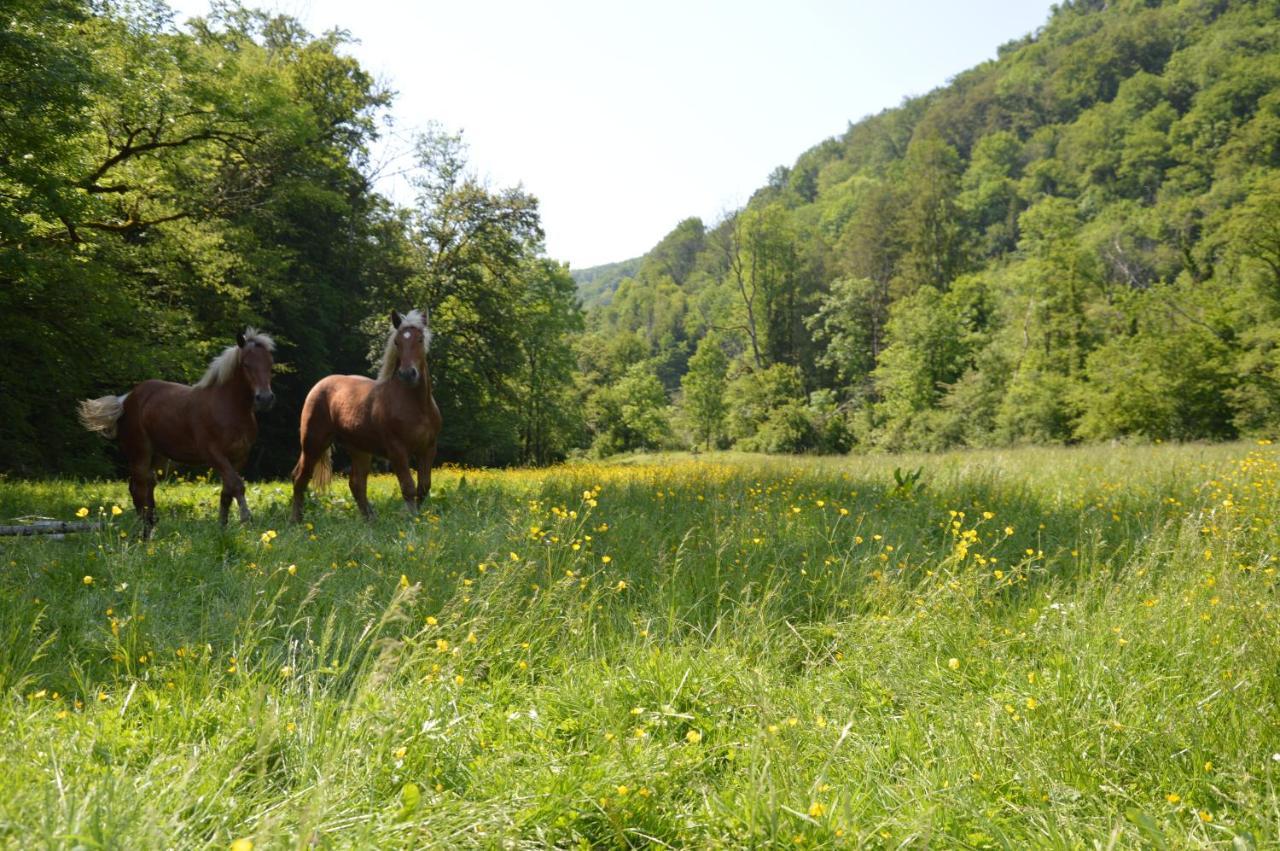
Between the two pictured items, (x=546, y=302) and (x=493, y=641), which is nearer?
(x=493, y=641)

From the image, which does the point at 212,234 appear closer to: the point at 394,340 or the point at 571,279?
the point at 394,340

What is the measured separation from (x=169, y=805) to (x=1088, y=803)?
9.50ft

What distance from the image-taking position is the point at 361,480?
8.27 meters

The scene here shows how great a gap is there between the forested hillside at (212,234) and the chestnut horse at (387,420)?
6261mm

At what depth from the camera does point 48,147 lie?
35.7 feet

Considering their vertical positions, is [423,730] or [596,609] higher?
[423,730]

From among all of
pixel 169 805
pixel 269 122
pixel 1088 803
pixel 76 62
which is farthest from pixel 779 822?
pixel 269 122

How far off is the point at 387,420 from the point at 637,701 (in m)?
5.69

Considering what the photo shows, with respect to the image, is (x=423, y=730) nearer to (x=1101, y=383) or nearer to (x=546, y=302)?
(x=546, y=302)

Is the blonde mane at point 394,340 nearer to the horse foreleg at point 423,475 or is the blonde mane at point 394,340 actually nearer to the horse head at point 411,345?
the horse head at point 411,345

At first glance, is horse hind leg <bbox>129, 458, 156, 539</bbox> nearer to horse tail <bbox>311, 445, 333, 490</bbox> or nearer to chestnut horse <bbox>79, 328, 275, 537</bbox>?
chestnut horse <bbox>79, 328, 275, 537</bbox>

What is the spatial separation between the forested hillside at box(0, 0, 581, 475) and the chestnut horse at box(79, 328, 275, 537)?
5173 millimetres

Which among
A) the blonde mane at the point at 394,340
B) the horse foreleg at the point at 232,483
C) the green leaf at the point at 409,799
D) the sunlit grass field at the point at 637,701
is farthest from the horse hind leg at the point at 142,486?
the green leaf at the point at 409,799

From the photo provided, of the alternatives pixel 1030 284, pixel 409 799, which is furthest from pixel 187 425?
pixel 1030 284
